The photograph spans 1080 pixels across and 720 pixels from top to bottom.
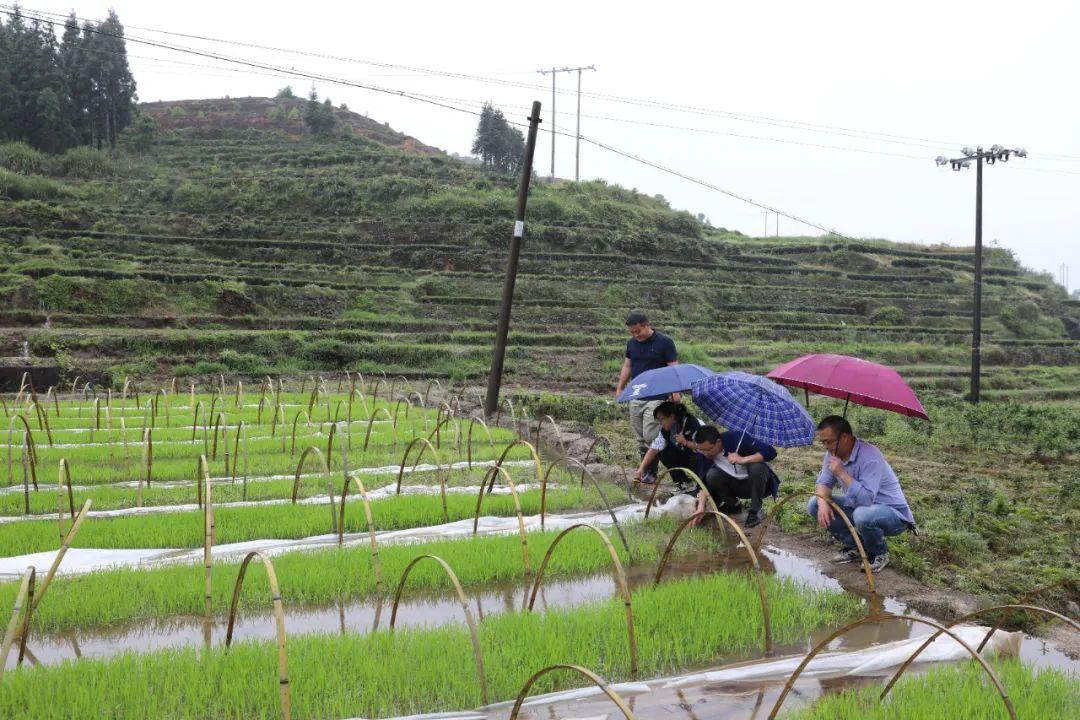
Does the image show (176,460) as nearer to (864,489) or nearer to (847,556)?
(847,556)

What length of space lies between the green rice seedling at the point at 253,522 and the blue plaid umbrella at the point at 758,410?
1878 millimetres

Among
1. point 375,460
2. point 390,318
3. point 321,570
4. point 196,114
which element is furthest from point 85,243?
point 196,114

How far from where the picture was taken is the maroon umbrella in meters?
4.53

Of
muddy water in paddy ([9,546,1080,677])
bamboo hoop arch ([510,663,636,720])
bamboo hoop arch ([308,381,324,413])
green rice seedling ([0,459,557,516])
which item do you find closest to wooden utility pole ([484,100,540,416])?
bamboo hoop arch ([308,381,324,413])

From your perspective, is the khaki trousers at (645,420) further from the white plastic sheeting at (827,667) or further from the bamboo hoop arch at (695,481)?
the white plastic sheeting at (827,667)

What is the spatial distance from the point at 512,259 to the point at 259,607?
7.81 meters

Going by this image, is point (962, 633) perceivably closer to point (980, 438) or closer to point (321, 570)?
point (321, 570)

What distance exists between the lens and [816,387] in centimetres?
493

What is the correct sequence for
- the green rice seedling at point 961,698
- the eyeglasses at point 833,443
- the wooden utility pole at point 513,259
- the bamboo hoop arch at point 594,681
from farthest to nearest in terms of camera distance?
the wooden utility pole at point 513,259 → the eyeglasses at point 833,443 → the green rice seedling at point 961,698 → the bamboo hoop arch at point 594,681

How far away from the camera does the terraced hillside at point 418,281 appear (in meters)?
20.1

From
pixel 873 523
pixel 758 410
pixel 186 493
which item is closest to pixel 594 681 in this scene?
pixel 873 523

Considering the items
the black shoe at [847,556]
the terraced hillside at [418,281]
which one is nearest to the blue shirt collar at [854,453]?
the black shoe at [847,556]

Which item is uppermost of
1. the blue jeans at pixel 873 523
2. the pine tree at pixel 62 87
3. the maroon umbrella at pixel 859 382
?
the pine tree at pixel 62 87

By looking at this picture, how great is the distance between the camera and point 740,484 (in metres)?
5.89
